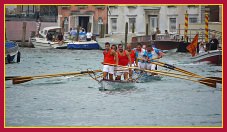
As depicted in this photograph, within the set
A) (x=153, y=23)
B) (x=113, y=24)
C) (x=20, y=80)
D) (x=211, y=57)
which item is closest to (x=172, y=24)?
(x=153, y=23)

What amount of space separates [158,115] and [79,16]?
113 feet

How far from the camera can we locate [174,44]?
3769cm

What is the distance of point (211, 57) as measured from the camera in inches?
1166

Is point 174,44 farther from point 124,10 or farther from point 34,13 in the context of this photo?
point 34,13

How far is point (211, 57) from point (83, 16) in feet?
71.9

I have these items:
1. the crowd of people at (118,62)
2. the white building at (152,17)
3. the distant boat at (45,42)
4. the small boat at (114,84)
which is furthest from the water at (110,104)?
the distant boat at (45,42)

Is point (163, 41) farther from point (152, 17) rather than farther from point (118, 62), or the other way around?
point (118, 62)

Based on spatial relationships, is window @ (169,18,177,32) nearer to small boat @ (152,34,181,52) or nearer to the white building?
the white building

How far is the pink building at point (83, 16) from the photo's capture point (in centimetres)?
5000

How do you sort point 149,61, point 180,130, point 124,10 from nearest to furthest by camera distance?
point 180,130 → point 149,61 → point 124,10

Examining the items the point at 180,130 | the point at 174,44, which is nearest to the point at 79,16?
the point at 174,44

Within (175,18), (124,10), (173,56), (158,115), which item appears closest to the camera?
(158,115)

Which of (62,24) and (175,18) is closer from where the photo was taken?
(175,18)

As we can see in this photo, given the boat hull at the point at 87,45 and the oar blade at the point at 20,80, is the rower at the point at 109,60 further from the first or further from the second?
the boat hull at the point at 87,45
